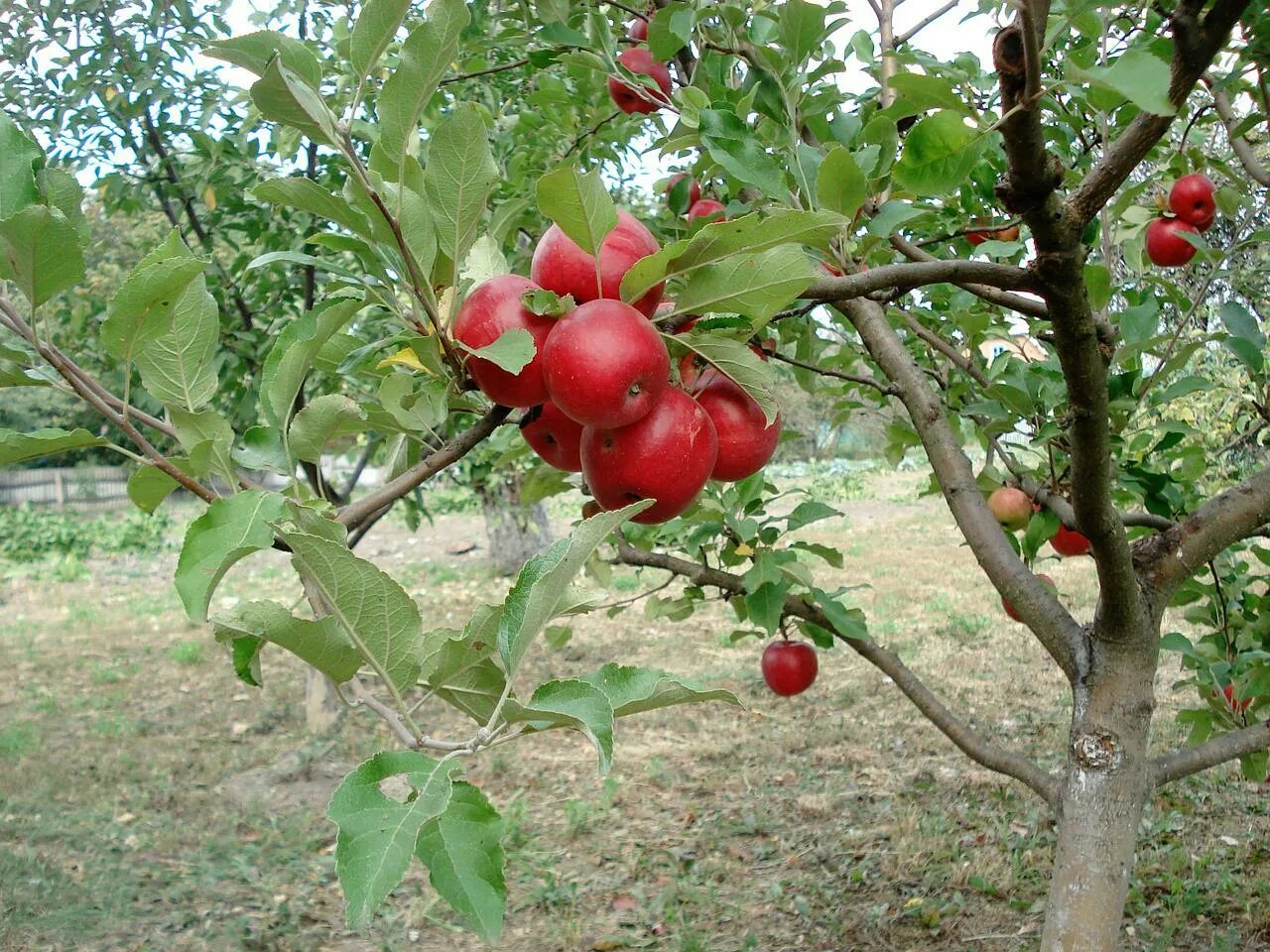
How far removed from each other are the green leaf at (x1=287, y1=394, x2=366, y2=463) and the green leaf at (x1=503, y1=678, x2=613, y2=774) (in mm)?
288

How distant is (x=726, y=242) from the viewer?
709 millimetres

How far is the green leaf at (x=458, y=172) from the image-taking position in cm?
73

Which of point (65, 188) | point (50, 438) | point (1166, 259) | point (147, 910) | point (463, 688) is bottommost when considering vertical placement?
point (147, 910)

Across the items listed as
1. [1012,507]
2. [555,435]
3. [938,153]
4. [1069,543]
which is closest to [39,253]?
[555,435]

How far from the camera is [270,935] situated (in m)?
2.64

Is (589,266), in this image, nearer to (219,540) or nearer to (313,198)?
(313,198)

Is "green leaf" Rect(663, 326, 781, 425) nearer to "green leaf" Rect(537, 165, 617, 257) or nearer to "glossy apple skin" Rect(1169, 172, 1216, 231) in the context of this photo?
"green leaf" Rect(537, 165, 617, 257)

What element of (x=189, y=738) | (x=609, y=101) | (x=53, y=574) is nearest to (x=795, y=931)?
(x=609, y=101)

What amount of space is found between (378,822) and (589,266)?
0.45m

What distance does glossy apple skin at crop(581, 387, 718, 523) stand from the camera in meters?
0.78

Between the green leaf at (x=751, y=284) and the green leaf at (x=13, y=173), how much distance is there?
0.46 metres

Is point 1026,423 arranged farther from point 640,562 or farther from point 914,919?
point 914,919

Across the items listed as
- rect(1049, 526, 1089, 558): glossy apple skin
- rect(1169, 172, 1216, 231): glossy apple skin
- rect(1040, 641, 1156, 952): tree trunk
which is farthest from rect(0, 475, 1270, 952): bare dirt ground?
rect(1169, 172, 1216, 231): glossy apple skin

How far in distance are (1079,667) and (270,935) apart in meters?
2.22
